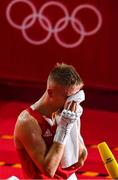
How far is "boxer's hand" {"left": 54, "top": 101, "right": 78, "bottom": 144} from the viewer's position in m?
2.70

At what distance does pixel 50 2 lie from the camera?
6.28 m

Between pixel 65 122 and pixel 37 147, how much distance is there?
0.19 meters

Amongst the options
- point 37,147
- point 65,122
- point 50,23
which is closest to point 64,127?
point 65,122

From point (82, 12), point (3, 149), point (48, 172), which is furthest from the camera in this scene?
point (82, 12)

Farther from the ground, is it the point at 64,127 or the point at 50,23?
the point at 50,23

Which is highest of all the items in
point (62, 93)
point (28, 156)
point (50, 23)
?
point (50, 23)

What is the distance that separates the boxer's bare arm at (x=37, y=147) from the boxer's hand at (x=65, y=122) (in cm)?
4

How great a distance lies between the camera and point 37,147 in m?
2.73

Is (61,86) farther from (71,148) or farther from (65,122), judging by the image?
(71,148)

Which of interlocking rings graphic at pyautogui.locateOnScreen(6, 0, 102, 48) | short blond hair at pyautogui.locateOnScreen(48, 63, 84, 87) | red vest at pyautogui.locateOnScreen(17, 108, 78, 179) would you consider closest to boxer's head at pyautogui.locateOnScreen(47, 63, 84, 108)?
short blond hair at pyautogui.locateOnScreen(48, 63, 84, 87)

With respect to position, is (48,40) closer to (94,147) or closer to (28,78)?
(28,78)

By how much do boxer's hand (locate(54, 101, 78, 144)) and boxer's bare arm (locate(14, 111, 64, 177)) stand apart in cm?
4

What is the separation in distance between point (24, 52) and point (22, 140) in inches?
147

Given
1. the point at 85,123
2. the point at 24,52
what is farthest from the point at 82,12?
the point at 85,123
